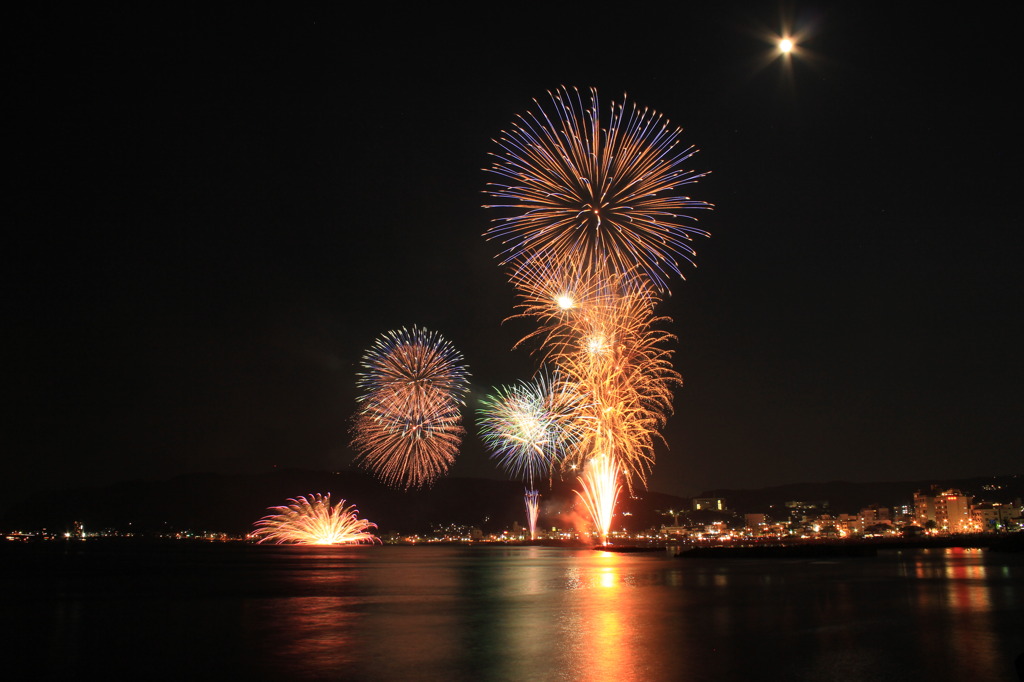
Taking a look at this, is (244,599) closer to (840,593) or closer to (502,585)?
(502,585)

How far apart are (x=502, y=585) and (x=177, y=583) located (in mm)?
19979

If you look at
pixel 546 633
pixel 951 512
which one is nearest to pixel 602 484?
pixel 546 633

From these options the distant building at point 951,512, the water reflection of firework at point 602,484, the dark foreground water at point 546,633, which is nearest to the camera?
the dark foreground water at point 546,633

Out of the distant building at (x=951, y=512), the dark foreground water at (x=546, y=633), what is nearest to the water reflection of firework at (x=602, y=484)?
the dark foreground water at (x=546, y=633)

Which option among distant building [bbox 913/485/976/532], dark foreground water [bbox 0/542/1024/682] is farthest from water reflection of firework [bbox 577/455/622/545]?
distant building [bbox 913/485/976/532]

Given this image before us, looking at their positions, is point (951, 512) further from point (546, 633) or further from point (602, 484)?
point (546, 633)

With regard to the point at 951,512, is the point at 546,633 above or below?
above

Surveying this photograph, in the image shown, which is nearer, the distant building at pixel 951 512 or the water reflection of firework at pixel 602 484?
the water reflection of firework at pixel 602 484

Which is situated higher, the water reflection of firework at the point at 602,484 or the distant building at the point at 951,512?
the water reflection of firework at the point at 602,484

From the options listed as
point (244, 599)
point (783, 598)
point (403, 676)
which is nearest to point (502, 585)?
point (244, 599)

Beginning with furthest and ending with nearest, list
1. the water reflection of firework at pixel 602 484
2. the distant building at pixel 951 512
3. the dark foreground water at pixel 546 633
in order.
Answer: the distant building at pixel 951 512, the water reflection of firework at pixel 602 484, the dark foreground water at pixel 546 633

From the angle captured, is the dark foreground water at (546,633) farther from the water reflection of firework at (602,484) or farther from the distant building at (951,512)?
the distant building at (951,512)

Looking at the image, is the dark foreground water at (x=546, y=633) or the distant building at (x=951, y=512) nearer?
the dark foreground water at (x=546, y=633)

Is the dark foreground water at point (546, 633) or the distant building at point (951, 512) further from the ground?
the dark foreground water at point (546, 633)
